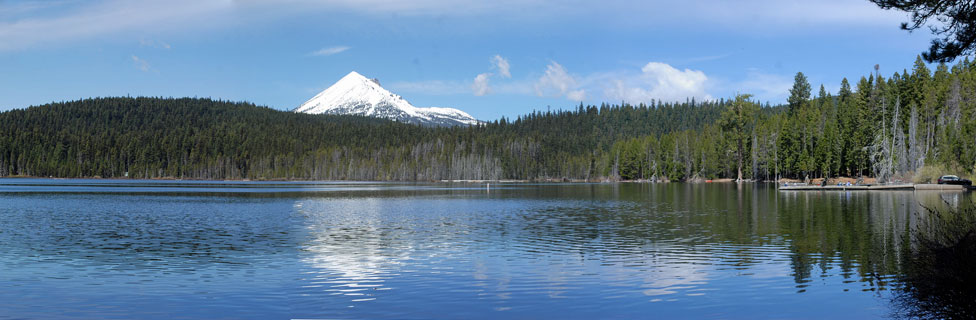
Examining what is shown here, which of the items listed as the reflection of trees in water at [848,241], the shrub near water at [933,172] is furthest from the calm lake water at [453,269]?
the shrub near water at [933,172]

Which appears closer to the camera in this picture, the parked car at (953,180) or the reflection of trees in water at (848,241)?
the reflection of trees in water at (848,241)

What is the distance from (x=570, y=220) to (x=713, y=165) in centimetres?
15484

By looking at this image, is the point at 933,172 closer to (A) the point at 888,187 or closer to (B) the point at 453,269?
(A) the point at 888,187

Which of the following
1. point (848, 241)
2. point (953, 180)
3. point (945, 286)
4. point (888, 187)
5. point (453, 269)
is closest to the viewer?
point (945, 286)

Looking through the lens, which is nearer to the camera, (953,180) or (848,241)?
(848,241)

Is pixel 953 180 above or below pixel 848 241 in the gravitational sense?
above

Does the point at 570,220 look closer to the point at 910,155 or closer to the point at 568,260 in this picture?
the point at 568,260

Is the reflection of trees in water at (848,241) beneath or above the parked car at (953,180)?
beneath

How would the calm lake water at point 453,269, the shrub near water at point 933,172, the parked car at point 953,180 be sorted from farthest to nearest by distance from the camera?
1. the shrub near water at point 933,172
2. the parked car at point 953,180
3. the calm lake water at point 453,269

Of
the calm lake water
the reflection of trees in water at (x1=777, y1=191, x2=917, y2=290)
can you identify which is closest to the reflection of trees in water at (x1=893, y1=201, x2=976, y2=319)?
the calm lake water

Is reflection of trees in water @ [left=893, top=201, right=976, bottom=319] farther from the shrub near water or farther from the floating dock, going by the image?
the shrub near water

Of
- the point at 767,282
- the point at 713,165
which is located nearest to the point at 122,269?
the point at 767,282

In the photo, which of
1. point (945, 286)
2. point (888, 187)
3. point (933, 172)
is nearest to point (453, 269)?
point (945, 286)

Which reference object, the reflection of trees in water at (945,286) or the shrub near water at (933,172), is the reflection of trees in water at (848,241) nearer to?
the reflection of trees in water at (945,286)
